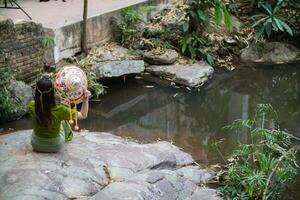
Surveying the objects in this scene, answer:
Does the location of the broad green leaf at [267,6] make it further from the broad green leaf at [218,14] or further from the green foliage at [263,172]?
the green foliage at [263,172]

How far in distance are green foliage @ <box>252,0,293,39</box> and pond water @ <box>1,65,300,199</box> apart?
0.77 meters

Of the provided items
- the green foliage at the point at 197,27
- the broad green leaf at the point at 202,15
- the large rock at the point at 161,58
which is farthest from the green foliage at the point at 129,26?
the broad green leaf at the point at 202,15

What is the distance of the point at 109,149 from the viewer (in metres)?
5.09

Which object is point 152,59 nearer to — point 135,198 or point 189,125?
point 189,125

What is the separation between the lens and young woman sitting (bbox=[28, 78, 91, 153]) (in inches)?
168

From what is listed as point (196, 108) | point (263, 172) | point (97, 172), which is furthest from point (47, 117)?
point (196, 108)

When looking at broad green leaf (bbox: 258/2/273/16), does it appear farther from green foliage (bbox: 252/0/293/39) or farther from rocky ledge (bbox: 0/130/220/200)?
rocky ledge (bbox: 0/130/220/200)

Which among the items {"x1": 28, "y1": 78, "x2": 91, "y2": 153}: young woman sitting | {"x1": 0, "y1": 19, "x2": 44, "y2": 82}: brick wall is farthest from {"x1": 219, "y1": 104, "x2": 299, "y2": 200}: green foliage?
{"x1": 0, "y1": 19, "x2": 44, "y2": 82}: brick wall

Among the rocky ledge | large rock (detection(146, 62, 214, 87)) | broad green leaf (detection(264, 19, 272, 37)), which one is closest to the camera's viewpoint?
the rocky ledge

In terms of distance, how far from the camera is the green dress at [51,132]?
4.41 m

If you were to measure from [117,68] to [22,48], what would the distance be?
151 centimetres

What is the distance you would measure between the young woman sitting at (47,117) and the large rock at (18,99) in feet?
6.29

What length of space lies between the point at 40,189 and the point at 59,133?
0.70 metres

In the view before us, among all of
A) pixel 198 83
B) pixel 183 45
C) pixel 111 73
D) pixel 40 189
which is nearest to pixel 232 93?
pixel 198 83
